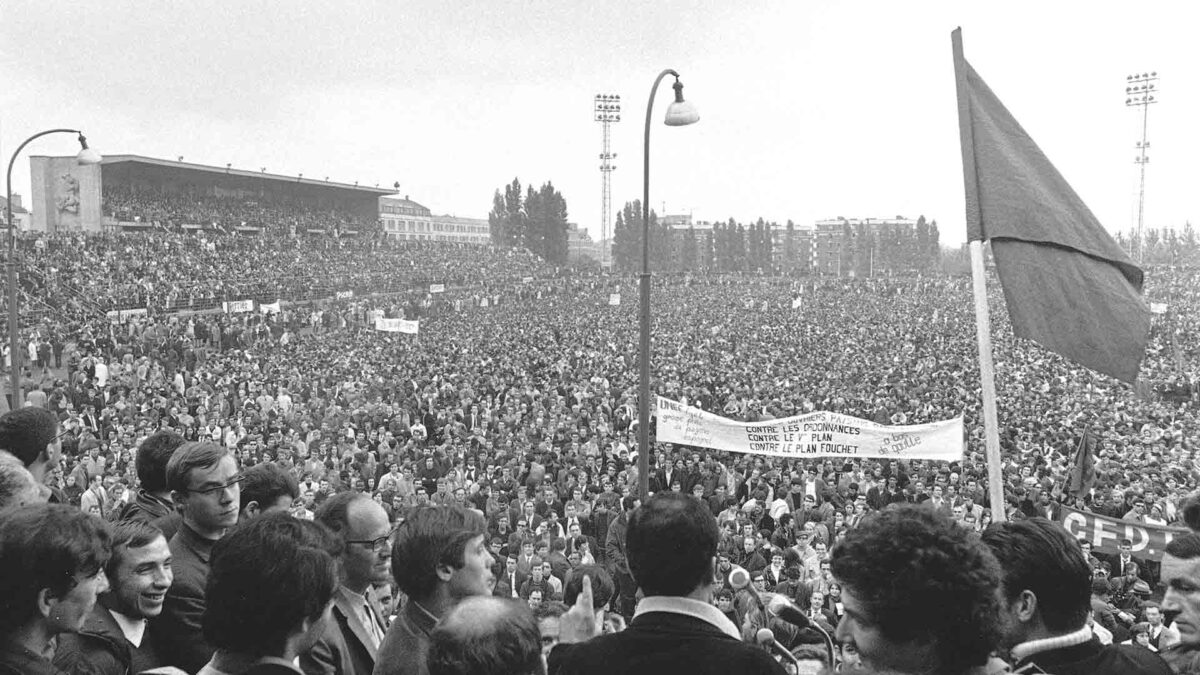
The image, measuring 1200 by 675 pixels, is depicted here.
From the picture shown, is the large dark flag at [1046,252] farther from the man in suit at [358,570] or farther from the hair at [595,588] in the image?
the man in suit at [358,570]

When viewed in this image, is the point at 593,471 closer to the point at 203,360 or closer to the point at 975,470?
the point at 975,470

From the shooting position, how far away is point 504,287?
161 feet

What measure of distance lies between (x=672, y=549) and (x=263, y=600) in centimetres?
98

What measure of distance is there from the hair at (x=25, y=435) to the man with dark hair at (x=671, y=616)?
3186 mm

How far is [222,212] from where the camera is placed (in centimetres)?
5184

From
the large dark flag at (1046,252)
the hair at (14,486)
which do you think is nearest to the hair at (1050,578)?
the large dark flag at (1046,252)

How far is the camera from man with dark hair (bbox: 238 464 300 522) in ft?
13.5

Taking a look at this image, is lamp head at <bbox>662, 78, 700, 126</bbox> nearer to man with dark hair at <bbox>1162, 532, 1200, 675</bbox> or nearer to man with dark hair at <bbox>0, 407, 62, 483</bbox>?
man with dark hair at <bbox>0, 407, 62, 483</bbox>

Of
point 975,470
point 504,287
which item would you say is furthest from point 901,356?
point 504,287

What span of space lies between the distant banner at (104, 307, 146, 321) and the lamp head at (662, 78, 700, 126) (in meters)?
22.8

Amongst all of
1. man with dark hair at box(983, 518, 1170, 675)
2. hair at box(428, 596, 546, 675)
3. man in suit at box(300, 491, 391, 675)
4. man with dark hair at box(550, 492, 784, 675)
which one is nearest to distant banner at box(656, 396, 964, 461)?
man in suit at box(300, 491, 391, 675)

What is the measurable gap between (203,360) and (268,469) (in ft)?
73.3

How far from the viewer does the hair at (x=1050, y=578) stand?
251 centimetres

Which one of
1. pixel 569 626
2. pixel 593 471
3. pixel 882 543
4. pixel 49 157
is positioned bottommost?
pixel 593 471
